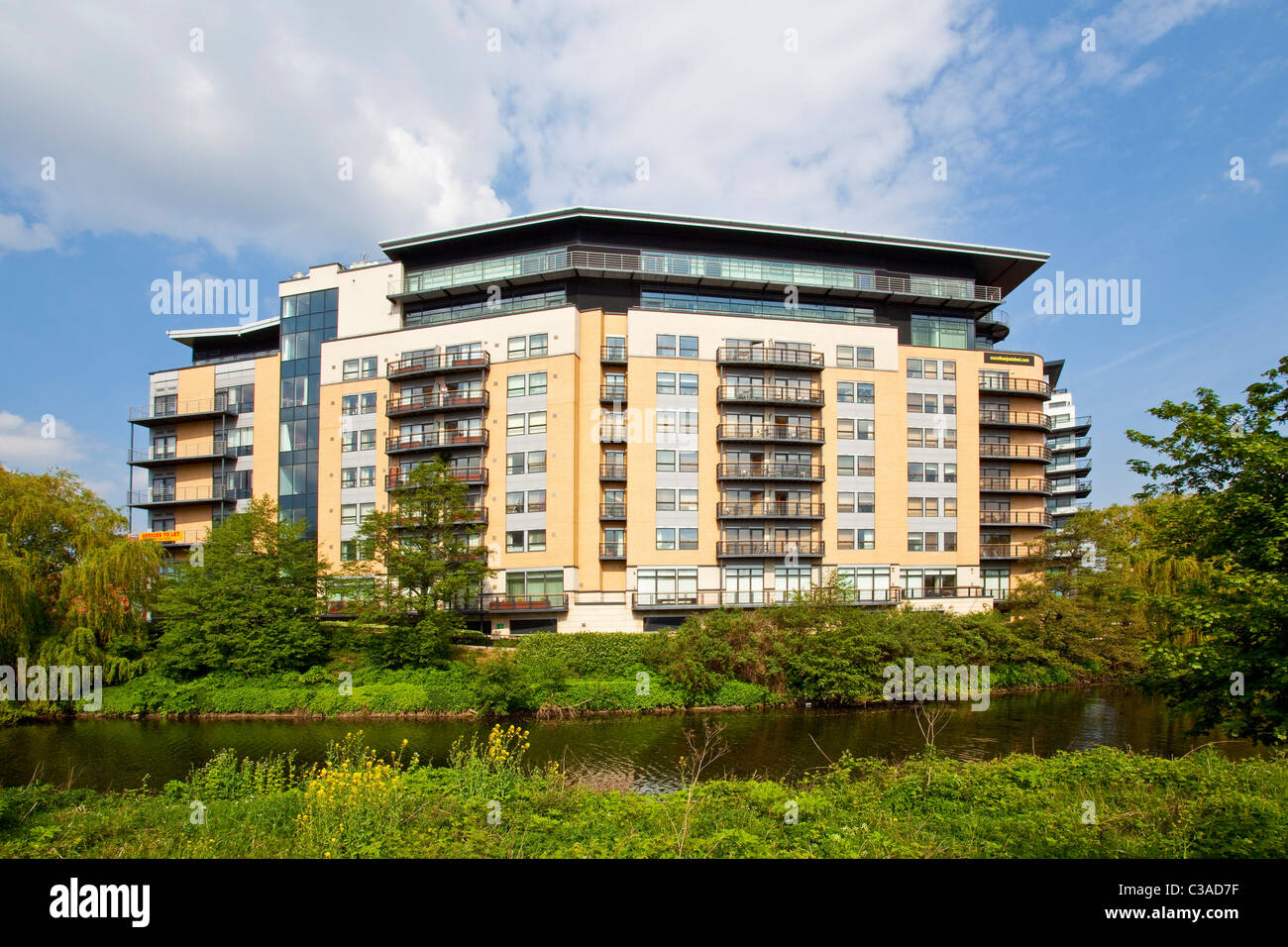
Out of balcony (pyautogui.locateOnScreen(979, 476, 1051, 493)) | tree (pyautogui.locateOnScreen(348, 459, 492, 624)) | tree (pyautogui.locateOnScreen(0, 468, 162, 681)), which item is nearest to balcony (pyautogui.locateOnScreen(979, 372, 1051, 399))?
balcony (pyautogui.locateOnScreen(979, 476, 1051, 493))

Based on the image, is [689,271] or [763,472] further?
[689,271]

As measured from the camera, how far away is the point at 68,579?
33.6 m

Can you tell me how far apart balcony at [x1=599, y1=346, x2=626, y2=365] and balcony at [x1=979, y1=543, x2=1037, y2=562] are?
30.9 meters

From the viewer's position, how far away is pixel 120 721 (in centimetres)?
3341

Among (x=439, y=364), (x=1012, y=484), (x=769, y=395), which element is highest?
(x=439, y=364)

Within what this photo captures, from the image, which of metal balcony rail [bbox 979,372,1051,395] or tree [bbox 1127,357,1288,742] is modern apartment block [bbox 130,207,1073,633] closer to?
metal balcony rail [bbox 979,372,1051,395]

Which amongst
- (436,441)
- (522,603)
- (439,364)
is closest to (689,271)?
(439,364)

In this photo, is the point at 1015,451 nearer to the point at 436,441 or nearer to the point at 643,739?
the point at 643,739

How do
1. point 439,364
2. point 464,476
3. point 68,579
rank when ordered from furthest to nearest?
point 439,364 → point 464,476 → point 68,579

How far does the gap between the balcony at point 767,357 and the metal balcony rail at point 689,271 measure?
19.4 feet

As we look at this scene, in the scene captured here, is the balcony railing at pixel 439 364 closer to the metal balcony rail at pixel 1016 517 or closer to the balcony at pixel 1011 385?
the balcony at pixel 1011 385

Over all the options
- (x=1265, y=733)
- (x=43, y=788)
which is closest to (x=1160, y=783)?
(x=1265, y=733)

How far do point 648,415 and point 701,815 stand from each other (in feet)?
118
